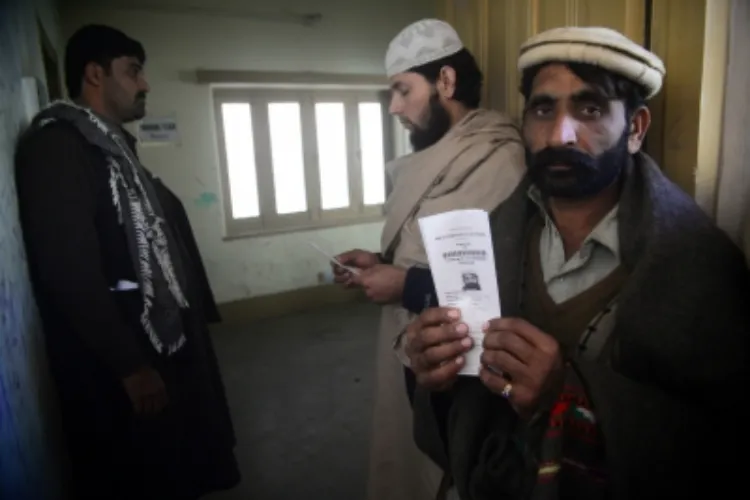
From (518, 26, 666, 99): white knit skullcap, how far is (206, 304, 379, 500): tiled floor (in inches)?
71.0

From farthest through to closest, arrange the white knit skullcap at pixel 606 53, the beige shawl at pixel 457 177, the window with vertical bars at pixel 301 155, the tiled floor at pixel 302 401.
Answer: the window with vertical bars at pixel 301 155 → the tiled floor at pixel 302 401 → the beige shawl at pixel 457 177 → the white knit skullcap at pixel 606 53

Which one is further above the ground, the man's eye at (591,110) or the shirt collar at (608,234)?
the man's eye at (591,110)

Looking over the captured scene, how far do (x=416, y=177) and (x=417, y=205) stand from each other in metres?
0.08

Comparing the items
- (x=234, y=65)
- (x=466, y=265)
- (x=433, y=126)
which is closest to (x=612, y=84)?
(x=466, y=265)

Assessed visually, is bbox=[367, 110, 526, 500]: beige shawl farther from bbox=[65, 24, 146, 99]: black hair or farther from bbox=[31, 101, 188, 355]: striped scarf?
bbox=[65, 24, 146, 99]: black hair

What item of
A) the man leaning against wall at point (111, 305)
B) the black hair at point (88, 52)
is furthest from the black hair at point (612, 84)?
the black hair at point (88, 52)

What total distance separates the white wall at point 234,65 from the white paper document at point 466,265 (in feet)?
11.7

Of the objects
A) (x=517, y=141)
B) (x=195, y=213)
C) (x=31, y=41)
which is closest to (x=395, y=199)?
(x=517, y=141)

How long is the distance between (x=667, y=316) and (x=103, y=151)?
134cm

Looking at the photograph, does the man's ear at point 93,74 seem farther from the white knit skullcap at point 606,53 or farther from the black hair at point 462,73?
the white knit skullcap at point 606,53

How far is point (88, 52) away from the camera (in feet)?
5.28

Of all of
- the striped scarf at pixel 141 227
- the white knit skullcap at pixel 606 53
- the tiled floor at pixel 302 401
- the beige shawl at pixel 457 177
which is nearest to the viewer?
the white knit skullcap at pixel 606 53

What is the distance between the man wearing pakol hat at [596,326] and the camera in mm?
646

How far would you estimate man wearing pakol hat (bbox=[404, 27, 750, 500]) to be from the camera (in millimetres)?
646
